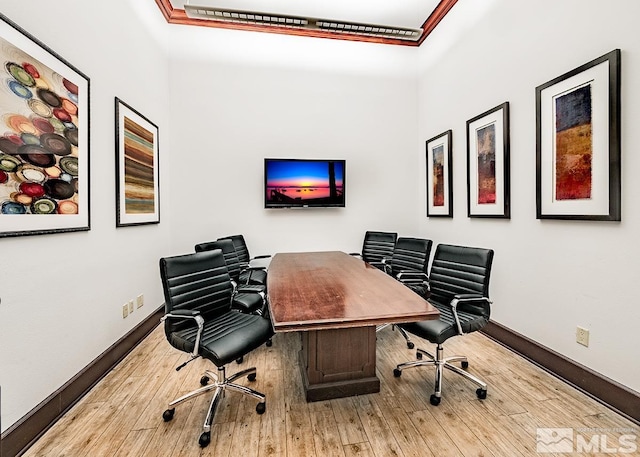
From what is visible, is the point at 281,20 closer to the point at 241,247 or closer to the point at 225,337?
the point at 241,247

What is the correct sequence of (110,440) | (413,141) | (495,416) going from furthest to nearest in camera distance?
1. (413,141)
2. (495,416)
3. (110,440)

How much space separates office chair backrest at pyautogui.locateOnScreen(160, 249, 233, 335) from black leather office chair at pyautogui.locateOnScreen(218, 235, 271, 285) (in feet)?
3.09

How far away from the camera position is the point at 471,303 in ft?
7.41

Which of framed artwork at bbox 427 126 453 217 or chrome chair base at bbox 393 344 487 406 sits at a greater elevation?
framed artwork at bbox 427 126 453 217

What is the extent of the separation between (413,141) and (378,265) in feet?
6.86

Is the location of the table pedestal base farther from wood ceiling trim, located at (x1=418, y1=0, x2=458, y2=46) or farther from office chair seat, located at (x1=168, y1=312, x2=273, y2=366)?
wood ceiling trim, located at (x1=418, y1=0, x2=458, y2=46)

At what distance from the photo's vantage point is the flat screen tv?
4.16 metres

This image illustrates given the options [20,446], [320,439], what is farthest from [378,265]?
[20,446]

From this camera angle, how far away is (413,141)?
15.0 ft

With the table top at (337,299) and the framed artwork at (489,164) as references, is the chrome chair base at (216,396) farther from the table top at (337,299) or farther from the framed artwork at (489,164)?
the framed artwork at (489,164)

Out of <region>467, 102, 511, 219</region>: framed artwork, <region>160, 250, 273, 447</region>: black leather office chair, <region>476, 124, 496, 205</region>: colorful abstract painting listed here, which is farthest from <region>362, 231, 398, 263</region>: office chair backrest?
<region>160, 250, 273, 447</region>: black leather office chair

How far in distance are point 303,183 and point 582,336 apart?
3263 millimetres

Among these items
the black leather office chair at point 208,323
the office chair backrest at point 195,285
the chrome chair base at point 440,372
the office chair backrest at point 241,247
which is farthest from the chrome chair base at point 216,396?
the office chair backrest at point 241,247

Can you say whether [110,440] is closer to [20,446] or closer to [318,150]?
[20,446]
